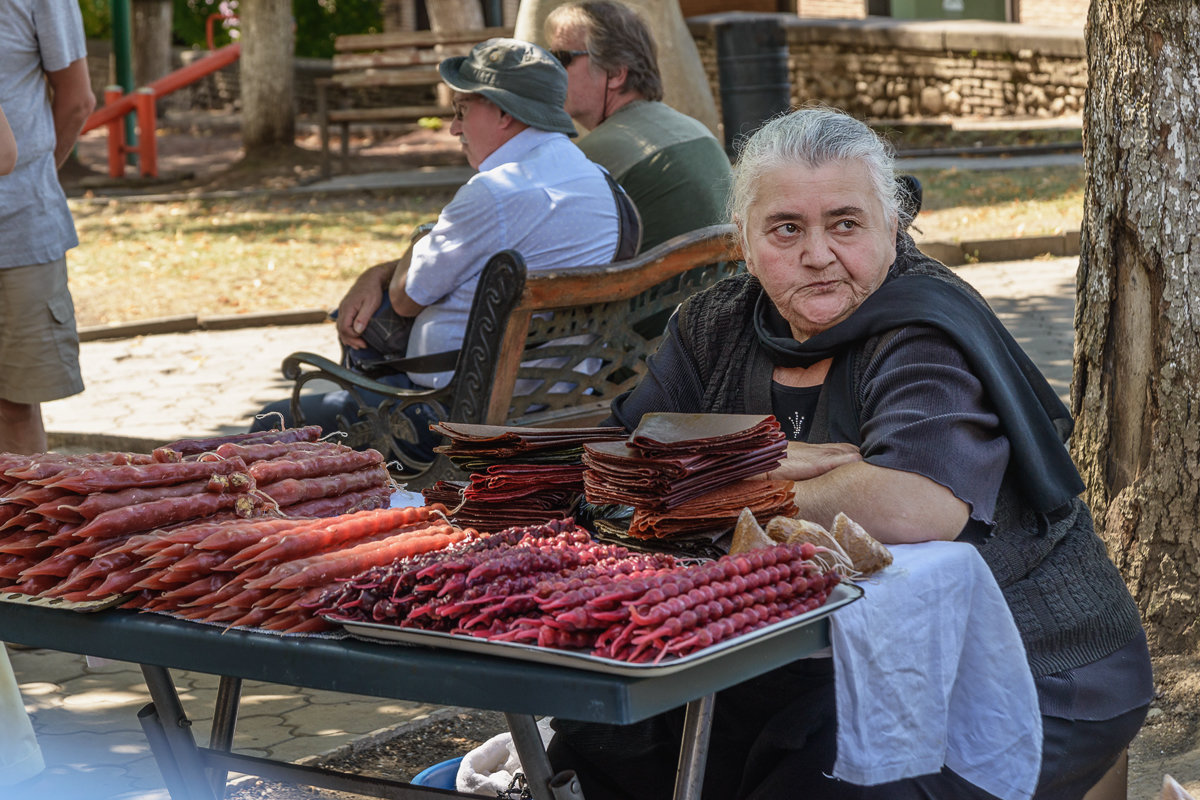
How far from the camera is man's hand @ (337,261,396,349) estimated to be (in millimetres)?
4578

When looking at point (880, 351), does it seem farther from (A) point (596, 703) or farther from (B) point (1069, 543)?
(A) point (596, 703)

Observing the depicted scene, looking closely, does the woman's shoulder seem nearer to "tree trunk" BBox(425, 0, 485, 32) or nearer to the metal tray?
the metal tray

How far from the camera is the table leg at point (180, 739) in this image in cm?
260

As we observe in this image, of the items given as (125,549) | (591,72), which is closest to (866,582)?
(125,549)

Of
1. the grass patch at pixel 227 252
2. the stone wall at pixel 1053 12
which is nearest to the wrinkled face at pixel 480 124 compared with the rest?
the grass patch at pixel 227 252

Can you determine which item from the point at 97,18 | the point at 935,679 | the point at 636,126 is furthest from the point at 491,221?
the point at 97,18

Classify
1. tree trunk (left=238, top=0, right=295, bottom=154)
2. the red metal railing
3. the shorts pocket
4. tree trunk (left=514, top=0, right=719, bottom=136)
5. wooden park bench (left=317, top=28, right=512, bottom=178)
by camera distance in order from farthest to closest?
the red metal railing
tree trunk (left=238, top=0, right=295, bottom=154)
wooden park bench (left=317, top=28, right=512, bottom=178)
tree trunk (left=514, top=0, right=719, bottom=136)
the shorts pocket

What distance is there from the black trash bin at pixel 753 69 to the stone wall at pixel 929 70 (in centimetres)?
1248

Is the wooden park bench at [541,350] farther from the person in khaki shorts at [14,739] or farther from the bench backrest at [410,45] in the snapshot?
the bench backrest at [410,45]

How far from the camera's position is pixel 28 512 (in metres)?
2.16

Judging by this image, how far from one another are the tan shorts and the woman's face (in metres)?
2.94

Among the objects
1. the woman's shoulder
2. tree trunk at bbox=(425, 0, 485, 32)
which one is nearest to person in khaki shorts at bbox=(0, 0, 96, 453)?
the woman's shoulder

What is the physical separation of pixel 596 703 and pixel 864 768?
1.87ft

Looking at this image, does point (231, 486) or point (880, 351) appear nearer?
point (231, 486)
